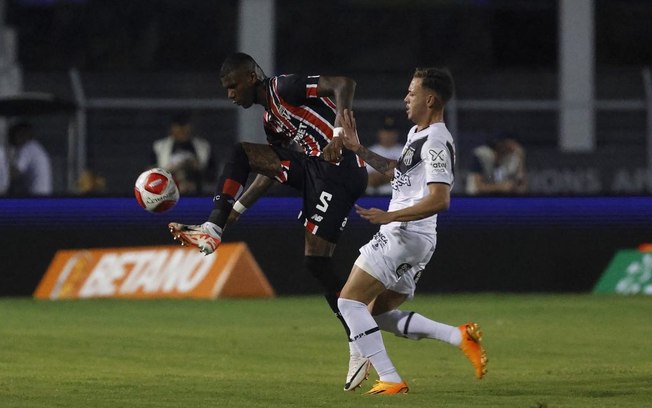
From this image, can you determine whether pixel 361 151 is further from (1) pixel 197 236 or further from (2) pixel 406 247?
(1) pixel 197 236

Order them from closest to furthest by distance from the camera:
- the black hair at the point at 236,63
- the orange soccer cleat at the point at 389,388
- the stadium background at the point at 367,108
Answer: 1. the orange soccer cleat at the point at 389,388
2. the black hair at the point at 236,63
3. the stadium background at the point at 367,108

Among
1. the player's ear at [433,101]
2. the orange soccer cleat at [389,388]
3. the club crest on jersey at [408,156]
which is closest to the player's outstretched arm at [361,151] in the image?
the club crest on jersey at [408,156]

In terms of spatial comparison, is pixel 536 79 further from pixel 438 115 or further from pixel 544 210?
pixel 438 115

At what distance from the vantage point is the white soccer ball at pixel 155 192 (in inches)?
441

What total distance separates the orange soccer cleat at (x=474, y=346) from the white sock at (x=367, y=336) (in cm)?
50

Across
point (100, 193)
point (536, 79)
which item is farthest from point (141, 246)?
point (536, 79)

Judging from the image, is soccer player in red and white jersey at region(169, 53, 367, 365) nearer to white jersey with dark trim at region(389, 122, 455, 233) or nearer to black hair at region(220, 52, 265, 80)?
black hair at region(220, 52, 265, 80)

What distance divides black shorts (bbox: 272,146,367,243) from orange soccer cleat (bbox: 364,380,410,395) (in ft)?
5.23

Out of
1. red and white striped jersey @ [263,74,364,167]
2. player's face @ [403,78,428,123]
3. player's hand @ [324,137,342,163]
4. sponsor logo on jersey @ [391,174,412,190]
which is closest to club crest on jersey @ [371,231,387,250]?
sponsor logo on jersey @ [391,174,412,190]

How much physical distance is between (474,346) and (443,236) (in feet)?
31.4

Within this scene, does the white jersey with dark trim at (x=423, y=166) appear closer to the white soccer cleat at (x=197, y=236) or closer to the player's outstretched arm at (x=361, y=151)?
the player's outstretched arm at (x=361, y=151)

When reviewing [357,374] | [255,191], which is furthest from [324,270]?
[357,374]

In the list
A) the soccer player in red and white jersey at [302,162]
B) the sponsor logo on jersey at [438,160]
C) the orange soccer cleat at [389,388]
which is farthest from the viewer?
the soccer player in red and white jersey at [302,162]

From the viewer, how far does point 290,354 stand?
12.9 m
